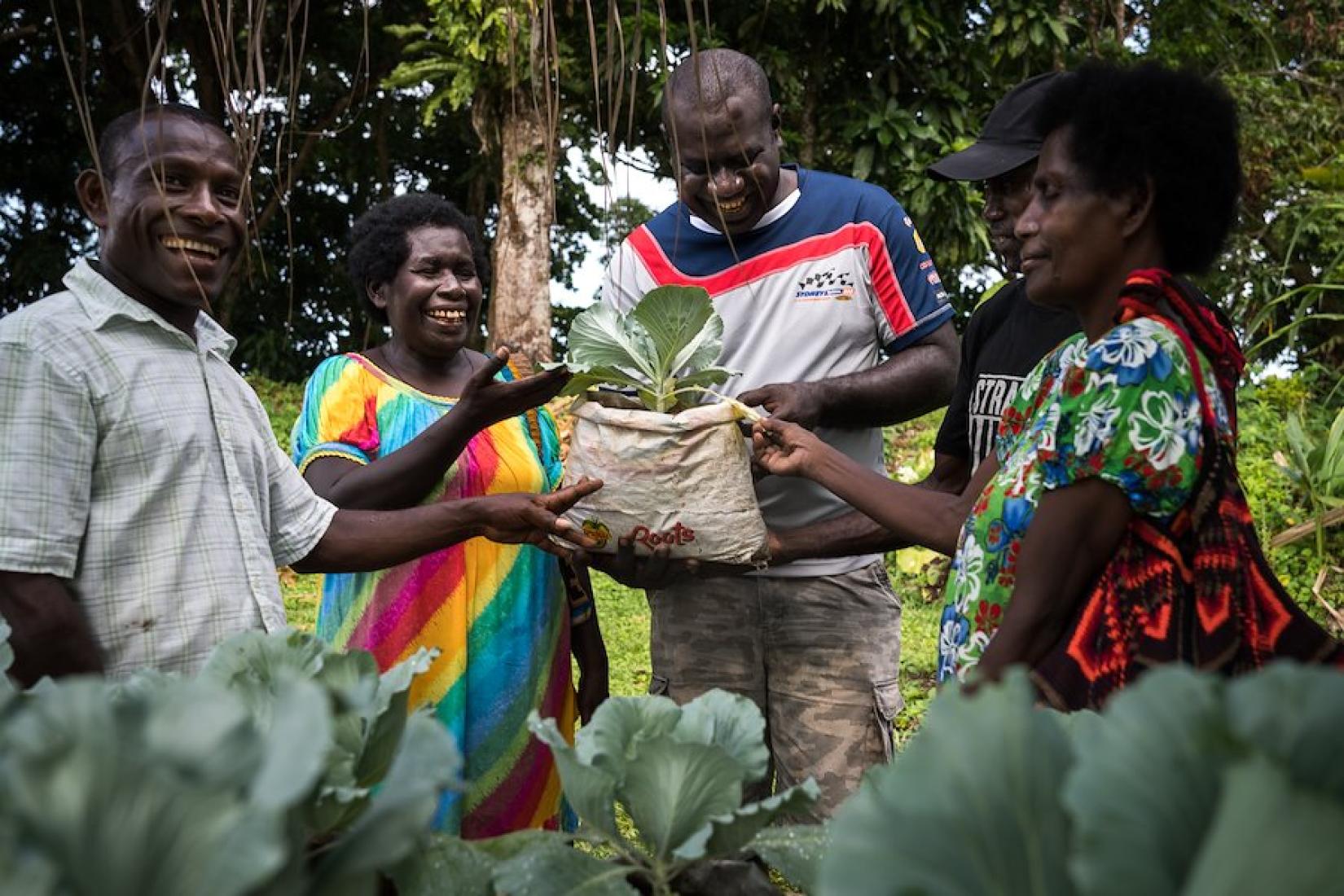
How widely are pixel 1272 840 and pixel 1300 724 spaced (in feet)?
0.21

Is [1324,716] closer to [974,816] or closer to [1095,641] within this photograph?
[974,816]

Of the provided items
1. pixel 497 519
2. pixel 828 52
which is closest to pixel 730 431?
pixel 497 519

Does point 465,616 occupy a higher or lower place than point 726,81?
lower

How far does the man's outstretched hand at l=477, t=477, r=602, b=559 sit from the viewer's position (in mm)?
2328

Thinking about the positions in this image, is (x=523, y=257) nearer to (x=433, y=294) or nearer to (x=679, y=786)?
(x=433, y=294)

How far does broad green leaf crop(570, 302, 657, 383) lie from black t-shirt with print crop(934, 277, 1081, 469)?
633 mm

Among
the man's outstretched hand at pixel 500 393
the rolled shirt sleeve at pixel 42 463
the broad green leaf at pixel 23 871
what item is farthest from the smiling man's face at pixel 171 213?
the broad green leaf at pixel 23 871

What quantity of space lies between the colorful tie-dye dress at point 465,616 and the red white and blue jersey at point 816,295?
1.75 ft

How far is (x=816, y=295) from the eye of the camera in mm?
2707

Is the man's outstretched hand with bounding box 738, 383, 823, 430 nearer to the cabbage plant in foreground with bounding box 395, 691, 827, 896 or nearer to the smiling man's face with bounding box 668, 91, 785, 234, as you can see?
the smiling man's face with bounding box 668, 91, 785, 234

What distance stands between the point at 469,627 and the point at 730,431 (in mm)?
753

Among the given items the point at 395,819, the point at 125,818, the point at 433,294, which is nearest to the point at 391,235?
the point at 433,294

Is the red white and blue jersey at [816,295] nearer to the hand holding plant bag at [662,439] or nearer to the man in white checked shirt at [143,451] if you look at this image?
the hand holding plant bag at [662,439]

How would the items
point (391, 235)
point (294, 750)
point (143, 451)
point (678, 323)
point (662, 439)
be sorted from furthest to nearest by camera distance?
point (391, 235)
point (678, 323)
point (662, 439)
point (143, 451)
point (294, 750)
